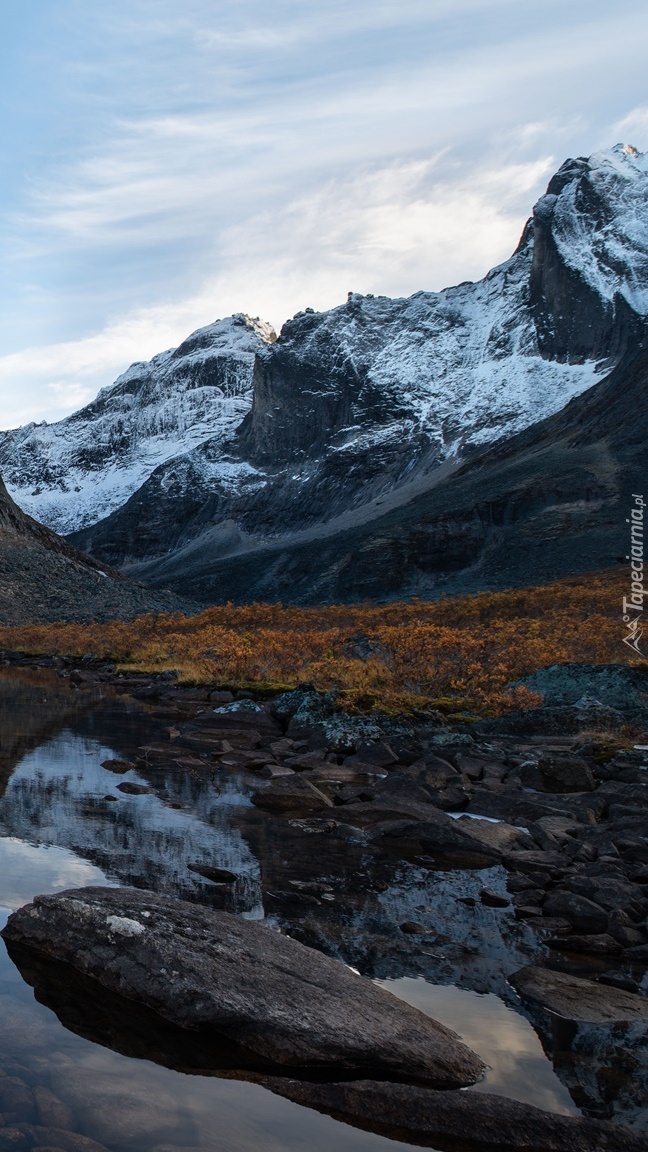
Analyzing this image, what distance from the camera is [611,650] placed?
25.9 meters

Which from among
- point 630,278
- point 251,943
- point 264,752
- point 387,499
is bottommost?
point 264,752

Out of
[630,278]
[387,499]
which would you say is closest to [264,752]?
[387,499]

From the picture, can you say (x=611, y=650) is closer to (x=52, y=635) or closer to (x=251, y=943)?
(x=251, y=943)

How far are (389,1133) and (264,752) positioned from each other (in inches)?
523

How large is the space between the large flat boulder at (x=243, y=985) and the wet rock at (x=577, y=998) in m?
1.22

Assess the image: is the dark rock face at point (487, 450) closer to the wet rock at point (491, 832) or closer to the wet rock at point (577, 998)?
the wet rock at point (491, 832)

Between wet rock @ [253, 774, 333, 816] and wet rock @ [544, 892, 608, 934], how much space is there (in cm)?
505

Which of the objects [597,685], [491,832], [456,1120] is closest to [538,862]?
[491,832]

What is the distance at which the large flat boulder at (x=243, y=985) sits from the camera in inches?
220

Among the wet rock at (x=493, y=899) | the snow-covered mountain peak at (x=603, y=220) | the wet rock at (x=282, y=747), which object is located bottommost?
the wet rock at (x=282, y=747)

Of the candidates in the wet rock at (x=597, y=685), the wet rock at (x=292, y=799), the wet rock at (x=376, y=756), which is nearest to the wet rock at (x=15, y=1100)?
the wet rock at (x=292, y=799)

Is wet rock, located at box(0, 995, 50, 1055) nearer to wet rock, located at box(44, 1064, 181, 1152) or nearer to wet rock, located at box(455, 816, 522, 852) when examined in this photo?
wet rock, located at box(44, 1064, 181, 1152)

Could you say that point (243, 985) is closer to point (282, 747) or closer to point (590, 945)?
point (590, 945)

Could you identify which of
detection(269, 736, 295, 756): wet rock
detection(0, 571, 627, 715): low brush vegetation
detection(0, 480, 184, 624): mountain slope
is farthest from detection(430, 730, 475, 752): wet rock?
detection(0, 480, 184, 624): mountain slope
